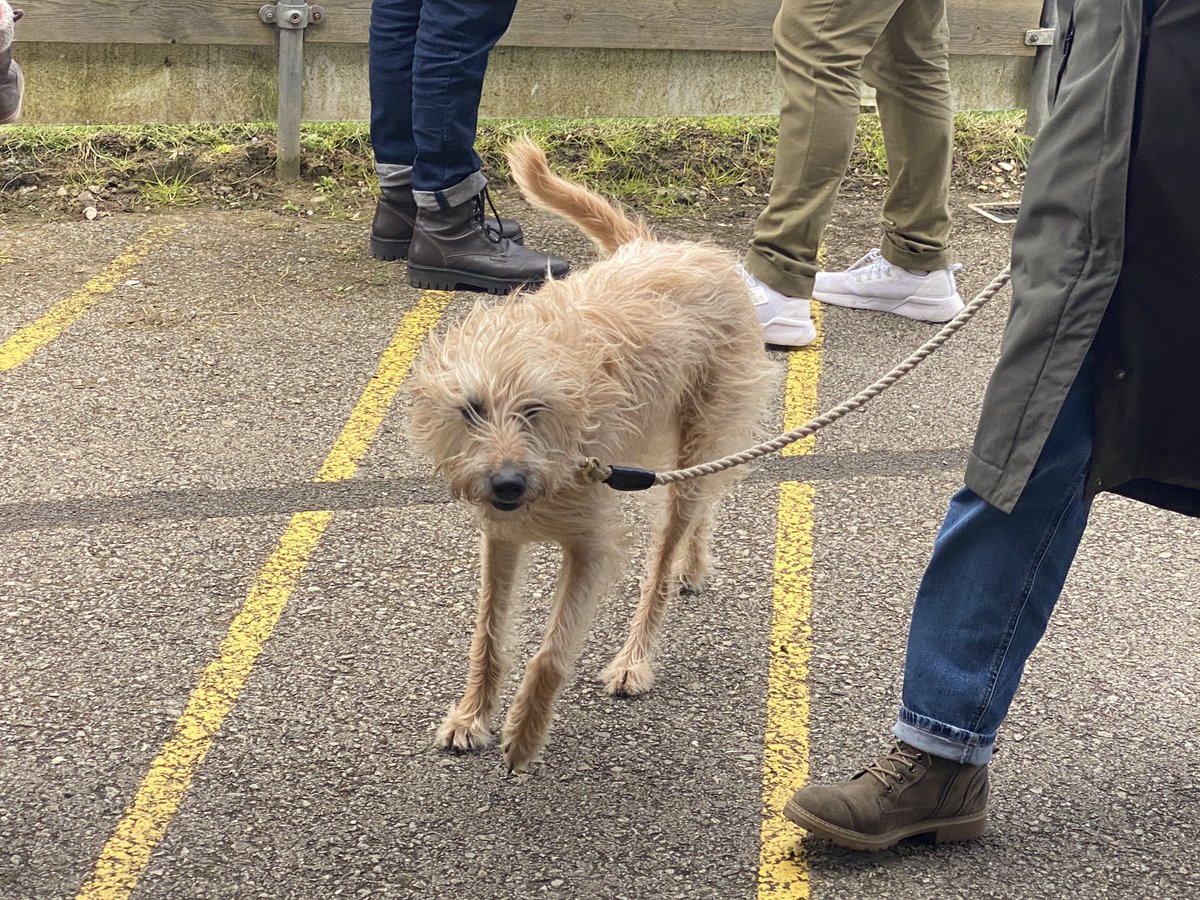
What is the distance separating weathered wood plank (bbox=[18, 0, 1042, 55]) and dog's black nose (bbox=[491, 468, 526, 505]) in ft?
19.9

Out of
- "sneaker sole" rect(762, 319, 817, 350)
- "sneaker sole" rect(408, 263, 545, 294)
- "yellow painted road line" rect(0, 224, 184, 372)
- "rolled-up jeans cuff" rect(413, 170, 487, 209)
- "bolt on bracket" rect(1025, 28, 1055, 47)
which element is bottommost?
"yellow painted road line" rect(0, 224, 184, 372)

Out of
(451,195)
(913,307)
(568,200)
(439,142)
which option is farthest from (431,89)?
(913,307)

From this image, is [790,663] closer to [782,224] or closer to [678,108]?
[782,224]

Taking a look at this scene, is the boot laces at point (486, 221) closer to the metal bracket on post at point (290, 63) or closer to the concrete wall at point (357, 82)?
the metal bracket on post at point (290, 63)

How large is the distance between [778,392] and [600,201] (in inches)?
69.4

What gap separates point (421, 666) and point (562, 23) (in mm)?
5891

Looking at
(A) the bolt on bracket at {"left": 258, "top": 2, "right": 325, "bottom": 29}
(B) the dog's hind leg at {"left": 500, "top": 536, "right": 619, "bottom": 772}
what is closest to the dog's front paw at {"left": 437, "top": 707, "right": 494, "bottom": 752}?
(B) the dog's hind leg at {"left": 500, "top": 536, "right": 619, "bottom": 772}

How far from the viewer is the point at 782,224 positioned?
18.1 feet

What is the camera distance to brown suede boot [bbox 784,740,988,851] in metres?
2.83

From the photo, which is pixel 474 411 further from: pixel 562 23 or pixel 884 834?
pixel 562 23

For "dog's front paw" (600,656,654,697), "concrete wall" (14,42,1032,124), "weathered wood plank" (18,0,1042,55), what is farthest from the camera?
"concrete wall" (14,42,1032,124)

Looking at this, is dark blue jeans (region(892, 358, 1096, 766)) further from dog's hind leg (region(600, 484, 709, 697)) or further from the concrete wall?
the concrete wall

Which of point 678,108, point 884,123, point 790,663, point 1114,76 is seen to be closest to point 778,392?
point 884,123

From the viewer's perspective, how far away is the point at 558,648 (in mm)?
3160
